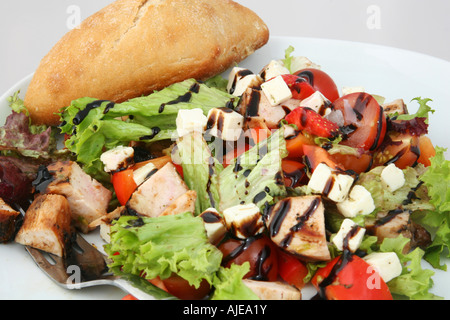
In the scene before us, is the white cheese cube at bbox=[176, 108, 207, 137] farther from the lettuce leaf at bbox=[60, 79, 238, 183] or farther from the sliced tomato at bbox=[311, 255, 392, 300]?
the sliced tomato at bbox=[311, 255, 392, 300]

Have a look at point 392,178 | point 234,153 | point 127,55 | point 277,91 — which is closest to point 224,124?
point 234,153

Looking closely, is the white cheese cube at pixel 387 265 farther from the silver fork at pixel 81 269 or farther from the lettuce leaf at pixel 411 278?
the silver fork at pixel 81 269

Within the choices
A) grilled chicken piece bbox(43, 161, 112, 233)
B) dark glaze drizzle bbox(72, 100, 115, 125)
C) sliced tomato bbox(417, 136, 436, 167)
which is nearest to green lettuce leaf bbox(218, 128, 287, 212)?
grilled chicken piece bbox(43, 161, 112, 233)

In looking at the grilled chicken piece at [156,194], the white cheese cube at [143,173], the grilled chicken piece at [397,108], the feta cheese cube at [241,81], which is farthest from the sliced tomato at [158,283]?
the grilled chicken piece at [397,108]

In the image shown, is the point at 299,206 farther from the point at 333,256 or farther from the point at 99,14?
the point at 99,14
